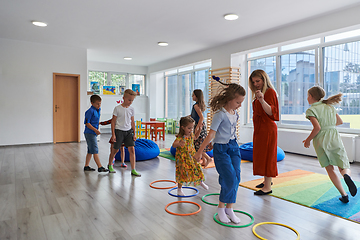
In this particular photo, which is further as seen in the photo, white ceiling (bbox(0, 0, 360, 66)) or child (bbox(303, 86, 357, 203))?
white ceiling (bbox(0, 0, 360, 66))

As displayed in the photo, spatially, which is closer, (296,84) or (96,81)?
(296,84)

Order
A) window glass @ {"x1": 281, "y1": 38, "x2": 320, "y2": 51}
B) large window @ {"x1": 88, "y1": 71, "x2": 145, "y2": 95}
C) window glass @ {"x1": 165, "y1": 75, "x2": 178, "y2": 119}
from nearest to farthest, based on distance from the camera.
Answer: window glass @ {"x1": 281, "y1": 38, "x2": 320, "y2": 51}, large window @ {"x1": 88, "y1": 71, "x2": 145, "y2": 95}, window glass @ {"x1": 165, "y1": 75, "x2": 178, "y2": 119}

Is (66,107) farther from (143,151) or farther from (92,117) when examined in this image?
(92,117)

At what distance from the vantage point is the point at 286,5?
14.2ft

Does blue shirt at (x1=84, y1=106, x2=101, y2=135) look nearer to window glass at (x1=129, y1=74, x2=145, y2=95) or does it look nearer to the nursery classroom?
the nursery classroom

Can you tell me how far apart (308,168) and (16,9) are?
5.84 metres

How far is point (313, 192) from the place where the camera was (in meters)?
3.11

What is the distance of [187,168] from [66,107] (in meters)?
5.84

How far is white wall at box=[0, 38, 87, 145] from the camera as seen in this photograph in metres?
6.71

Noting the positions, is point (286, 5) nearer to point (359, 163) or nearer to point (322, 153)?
point (322, 153)

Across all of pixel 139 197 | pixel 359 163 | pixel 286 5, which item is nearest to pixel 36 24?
pixel 139 197

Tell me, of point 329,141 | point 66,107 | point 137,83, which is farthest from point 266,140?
point 137,83

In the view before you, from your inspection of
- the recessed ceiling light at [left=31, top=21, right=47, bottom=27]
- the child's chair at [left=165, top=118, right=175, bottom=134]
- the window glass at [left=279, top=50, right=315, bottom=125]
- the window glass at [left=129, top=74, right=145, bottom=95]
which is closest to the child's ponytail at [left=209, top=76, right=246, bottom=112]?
the window glass at [left=279, top=50, right=315, bottom=125]

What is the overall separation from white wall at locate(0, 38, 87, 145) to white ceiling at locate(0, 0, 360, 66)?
0.31 m
